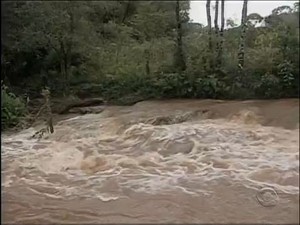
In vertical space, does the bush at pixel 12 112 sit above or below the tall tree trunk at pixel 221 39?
below

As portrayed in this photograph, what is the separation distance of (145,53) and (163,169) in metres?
5.14

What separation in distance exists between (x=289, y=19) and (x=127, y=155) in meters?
4.27

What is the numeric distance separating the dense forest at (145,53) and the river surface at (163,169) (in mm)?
1062

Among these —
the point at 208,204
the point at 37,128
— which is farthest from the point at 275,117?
the point at 37,128

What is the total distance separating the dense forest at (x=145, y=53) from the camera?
7945 mm

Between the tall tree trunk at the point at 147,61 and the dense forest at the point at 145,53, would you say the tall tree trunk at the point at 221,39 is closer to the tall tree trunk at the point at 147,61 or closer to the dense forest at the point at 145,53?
the dense forest at the point at 145,53

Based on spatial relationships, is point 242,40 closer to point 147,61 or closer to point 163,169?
point 147,61

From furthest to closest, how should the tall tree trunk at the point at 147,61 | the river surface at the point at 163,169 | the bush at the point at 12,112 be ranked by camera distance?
the tall tree trunk at the point at 147,61 → the bush at the point at 12,112 → the river surface at the point at 163,169

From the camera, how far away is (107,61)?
992 centimetres

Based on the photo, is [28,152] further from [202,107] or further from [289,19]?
[289,19]

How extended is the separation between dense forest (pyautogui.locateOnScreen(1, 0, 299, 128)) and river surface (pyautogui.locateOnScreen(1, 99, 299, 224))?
106 cm

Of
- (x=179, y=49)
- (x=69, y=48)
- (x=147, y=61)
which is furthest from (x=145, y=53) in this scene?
(x=69, y=48)

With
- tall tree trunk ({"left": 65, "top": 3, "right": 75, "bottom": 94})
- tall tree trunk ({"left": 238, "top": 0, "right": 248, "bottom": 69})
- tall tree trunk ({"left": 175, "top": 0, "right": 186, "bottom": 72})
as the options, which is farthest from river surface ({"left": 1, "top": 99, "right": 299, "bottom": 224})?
tall tree trunk ({"left": 65, "top": 3, "right": 75, "bottom": 94})

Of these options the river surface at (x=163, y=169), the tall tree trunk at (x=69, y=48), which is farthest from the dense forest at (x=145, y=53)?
the river surface at (x=163, y=169)
